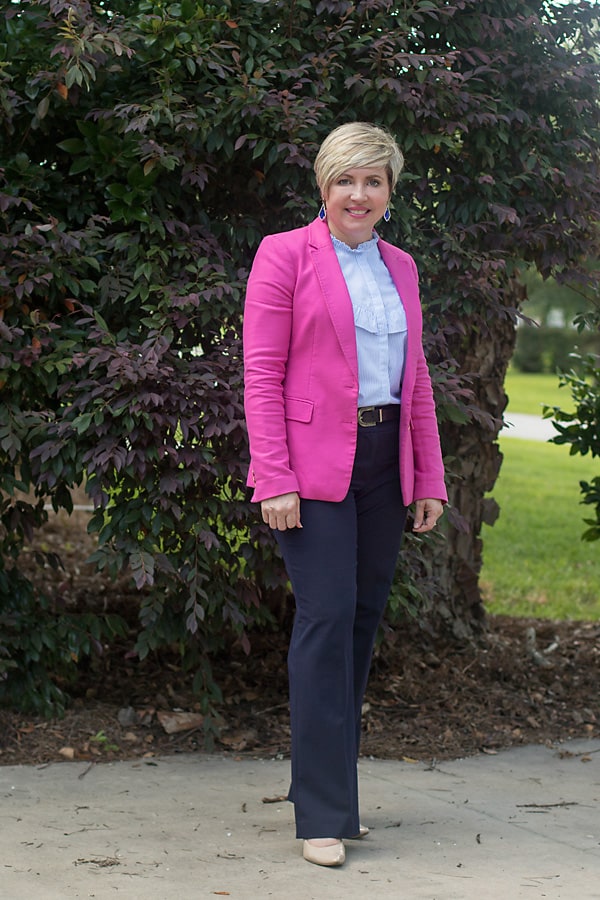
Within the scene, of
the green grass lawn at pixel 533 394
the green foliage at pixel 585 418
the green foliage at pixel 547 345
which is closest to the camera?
the green foliage at pixel 585 418

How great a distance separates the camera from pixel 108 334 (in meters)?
4.39

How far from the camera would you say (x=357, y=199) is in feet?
11.6

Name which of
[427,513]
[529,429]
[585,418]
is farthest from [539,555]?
[529,429]

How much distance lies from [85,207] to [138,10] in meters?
0.76

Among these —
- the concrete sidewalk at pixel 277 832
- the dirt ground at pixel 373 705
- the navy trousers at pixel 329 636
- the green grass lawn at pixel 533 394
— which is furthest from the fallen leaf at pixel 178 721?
the green grass lawn at pixel 533 394

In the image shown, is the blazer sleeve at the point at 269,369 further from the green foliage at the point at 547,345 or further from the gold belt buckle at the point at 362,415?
the green foliage at the point at 547,345

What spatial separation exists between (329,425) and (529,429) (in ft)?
58.3

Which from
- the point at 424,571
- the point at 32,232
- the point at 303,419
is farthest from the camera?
the point at 424,571

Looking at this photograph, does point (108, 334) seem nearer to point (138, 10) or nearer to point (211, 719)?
point (138, 10)

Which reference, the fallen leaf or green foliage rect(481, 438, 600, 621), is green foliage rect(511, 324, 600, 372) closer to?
green foliage rect(481, 438, 600, 621)

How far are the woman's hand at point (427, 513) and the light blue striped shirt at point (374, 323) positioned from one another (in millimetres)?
379

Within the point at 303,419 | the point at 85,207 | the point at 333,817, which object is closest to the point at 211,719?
the point at 333,817

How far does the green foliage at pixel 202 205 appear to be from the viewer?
4336 mm

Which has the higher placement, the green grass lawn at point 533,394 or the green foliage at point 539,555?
the green grass lawn at point 533,394
